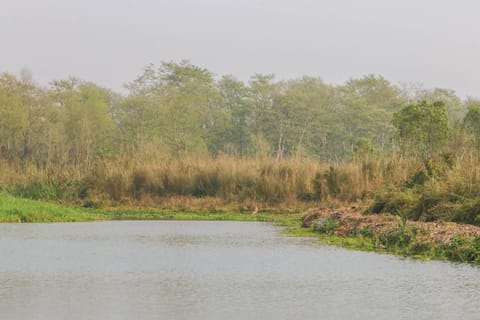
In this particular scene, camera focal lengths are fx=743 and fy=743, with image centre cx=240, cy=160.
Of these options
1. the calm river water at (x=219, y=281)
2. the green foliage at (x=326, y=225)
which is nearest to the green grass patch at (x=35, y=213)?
the calm river water at (x=219, y=281)

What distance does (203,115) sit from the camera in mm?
64438

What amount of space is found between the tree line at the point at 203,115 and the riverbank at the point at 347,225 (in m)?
31.7

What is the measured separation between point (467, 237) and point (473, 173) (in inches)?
132

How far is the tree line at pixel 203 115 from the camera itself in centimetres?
5491

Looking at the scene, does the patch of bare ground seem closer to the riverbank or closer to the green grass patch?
the riverbank

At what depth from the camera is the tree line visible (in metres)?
54.9

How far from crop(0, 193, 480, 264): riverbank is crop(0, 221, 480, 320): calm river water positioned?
2.09 ft

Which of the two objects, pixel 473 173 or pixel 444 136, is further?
pixel 444 136

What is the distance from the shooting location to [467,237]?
33.7 ft

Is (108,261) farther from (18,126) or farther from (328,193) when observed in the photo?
(18,126)

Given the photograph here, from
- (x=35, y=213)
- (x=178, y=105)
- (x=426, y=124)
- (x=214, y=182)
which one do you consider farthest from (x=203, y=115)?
(x=35, y=213)

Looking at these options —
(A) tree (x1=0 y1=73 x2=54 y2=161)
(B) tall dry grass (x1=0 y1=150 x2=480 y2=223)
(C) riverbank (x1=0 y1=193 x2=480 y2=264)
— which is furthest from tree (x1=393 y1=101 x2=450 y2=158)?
(A) tree (x1=0 y1=73 x2=54 y2=161)

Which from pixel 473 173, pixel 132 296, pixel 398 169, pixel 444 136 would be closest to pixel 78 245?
pixel 132 296

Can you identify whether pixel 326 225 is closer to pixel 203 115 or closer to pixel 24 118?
pixel 24 118
